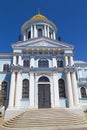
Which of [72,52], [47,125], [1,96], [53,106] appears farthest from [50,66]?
[47,125]

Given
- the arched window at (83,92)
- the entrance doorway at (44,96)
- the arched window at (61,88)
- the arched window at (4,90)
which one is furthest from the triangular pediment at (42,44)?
the arched window at (83,92)

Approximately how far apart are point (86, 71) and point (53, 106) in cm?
1177

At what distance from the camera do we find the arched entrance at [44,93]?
20.8m

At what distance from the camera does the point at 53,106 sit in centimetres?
2055

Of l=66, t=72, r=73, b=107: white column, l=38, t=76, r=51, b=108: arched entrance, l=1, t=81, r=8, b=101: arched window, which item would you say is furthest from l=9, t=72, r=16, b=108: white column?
l=66, t=72, r=73, b=107: white column

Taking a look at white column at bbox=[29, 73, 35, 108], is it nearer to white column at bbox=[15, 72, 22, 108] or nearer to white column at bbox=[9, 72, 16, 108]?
white column at bbox=[15, 72, 22, 108]

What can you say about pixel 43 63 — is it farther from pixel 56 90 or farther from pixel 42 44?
pixel 56 90

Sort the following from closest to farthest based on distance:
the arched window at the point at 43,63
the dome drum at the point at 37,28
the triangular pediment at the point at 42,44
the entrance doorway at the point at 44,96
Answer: the entrance doorway at the point at 44,96
the arched window at the point at 43,63
the triangular pediment at the point at 42,44
the dome drum at the point at 37,28

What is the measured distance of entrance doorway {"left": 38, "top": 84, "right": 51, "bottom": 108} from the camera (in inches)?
819

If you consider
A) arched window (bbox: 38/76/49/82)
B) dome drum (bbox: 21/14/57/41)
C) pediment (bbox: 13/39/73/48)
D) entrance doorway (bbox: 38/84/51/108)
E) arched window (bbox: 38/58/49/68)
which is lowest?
entrance doorway (bbox: 38/84/51/108)

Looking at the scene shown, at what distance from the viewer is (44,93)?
21562mm

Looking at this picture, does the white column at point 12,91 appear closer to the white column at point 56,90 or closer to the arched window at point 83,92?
the white column at point 56,90

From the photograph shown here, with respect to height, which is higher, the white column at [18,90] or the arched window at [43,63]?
the arched window at [43,63]

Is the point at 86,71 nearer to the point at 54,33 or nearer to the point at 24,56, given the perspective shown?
the point at 54,33
